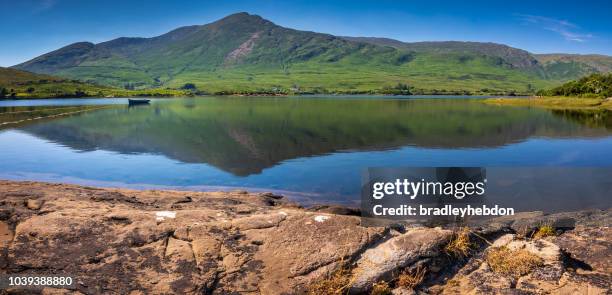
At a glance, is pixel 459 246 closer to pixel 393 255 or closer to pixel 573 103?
pixel 393 255

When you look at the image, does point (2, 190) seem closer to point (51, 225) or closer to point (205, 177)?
point (51, 225)

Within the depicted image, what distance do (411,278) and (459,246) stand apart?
2.21 meters

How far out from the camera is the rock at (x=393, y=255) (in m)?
12.3

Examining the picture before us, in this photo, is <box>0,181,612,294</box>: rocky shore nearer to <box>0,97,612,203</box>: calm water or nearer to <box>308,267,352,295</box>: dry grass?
<box>308,267,352,295</box>: dry grass

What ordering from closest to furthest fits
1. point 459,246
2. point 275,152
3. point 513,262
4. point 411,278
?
point 411,278 < point 513,262 < point 459,246 < point 275,152

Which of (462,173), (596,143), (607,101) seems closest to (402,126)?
(596,143)

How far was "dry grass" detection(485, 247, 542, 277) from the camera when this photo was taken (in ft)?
41.3

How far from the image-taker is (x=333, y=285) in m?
12.1

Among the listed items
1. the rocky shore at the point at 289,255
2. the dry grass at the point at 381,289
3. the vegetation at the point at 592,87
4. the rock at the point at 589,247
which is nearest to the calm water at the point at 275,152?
the rocky shore at the point at 289,255


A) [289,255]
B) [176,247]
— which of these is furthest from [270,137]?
[289,255]

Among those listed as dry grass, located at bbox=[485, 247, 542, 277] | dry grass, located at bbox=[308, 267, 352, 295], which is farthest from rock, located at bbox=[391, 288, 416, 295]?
dry grass, located at bbox=[485, 247, 542, 277]

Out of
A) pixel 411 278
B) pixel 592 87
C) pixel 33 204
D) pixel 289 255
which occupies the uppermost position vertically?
pixel 592 87

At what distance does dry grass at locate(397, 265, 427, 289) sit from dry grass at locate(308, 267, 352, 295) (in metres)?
1.49

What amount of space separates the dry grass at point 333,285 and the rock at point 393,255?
231 mm
